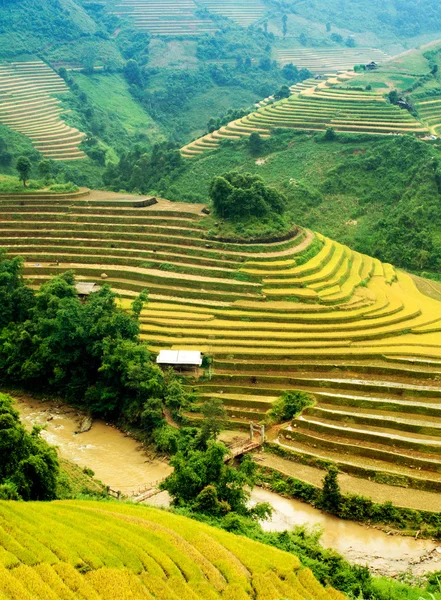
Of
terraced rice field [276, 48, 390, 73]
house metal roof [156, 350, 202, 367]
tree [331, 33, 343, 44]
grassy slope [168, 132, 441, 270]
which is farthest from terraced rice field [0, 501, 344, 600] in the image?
tree [331, 33, 343, 44]

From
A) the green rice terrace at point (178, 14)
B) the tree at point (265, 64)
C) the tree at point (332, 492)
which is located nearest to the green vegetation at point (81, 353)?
the tree at point (332, 492)

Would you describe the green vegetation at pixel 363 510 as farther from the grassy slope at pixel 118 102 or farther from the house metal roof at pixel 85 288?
the grassy slope at pixel 118 102

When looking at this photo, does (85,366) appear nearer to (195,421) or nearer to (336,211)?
(195,421)

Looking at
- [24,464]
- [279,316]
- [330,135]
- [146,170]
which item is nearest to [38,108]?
[146,170]

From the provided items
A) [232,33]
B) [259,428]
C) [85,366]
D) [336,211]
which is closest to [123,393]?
[85,366]

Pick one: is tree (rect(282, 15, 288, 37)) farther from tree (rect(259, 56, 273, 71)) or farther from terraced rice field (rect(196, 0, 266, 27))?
tree (rect(259, 56, 273, 71))
